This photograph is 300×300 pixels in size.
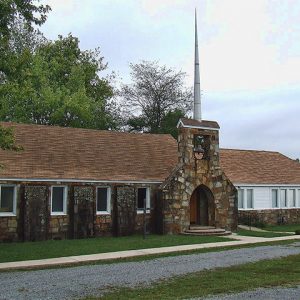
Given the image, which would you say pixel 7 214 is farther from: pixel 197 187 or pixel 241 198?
pixel 241 198

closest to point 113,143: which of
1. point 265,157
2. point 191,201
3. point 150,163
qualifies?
point 150,163

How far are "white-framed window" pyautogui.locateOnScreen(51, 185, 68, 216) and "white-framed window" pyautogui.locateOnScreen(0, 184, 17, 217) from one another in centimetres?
184

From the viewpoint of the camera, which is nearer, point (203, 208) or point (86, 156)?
point (86, 156)

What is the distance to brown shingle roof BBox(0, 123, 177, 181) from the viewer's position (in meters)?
23.2

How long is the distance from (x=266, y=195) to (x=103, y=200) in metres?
13.4

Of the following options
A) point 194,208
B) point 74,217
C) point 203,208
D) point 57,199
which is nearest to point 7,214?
point 57,199

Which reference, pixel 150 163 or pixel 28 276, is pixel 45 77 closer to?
pixel 150 163

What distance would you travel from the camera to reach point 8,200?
21.9 meters

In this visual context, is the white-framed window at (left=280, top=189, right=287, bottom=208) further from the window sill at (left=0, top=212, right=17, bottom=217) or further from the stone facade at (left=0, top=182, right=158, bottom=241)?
the window sill at (left=0, top=212, right=17, bottom=217)

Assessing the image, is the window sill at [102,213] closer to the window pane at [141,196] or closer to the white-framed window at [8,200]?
the window pane at [141,196]

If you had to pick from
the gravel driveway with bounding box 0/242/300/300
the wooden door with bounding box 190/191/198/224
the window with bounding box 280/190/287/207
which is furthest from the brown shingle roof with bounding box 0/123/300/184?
the gravel driveway with bounding box 0/242/300/300

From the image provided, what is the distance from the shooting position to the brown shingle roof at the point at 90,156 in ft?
76.1

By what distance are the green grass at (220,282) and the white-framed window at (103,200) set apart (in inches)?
409

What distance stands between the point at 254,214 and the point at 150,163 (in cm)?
900
